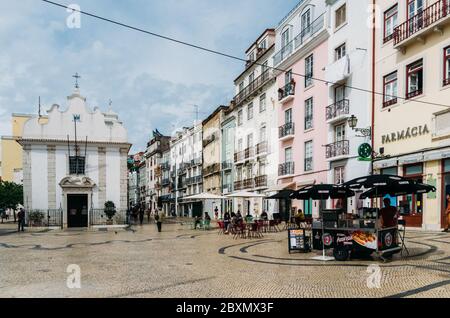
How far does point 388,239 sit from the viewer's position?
37.3 feet

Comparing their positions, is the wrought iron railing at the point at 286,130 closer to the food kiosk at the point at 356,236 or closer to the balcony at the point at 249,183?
the balcony at the point at 249,183

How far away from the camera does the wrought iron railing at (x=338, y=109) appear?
26044mm

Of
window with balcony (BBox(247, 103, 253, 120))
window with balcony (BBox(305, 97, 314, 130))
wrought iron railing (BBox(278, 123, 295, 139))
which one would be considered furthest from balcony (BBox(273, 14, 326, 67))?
window with balcony (BBox(247, 103, 253, 120))

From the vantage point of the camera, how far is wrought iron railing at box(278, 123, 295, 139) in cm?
3347

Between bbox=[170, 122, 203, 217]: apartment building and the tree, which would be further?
bbox=[170, 122, 203, 217]: apartment building

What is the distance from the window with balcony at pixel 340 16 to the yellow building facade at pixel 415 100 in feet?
11.2

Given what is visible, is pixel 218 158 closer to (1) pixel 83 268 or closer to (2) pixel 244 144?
(2) pixel 244 144

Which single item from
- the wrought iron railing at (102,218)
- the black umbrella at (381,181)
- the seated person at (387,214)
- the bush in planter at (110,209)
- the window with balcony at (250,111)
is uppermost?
the window with balcony at (250,111)

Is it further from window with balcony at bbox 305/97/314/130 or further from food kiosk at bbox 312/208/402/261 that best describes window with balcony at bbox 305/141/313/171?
food kiosk at bbox 312/208/402/261

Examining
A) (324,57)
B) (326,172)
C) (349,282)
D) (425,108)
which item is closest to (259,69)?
(324,57)

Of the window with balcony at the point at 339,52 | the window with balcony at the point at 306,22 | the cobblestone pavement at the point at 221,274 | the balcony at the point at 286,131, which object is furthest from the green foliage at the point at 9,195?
the window with balcony at the point at 339,52

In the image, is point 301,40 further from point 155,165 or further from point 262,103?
point 155,165

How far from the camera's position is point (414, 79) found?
69.6 feet

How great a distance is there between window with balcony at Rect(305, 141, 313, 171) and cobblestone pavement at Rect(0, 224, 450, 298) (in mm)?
16427
